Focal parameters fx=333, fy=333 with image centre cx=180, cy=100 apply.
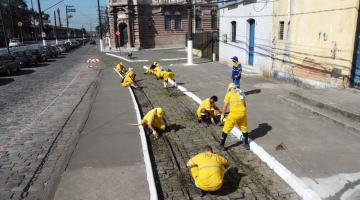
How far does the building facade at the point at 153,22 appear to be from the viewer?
5200cm

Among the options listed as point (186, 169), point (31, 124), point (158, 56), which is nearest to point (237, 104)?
point (186, 169)

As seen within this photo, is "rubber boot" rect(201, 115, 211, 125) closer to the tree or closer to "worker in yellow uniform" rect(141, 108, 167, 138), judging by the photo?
"worker in yellow uniform" rect(141, 108, 167, 138)

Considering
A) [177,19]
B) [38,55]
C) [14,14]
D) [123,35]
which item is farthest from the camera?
[14,14]

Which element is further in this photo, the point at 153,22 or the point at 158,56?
the point at 153,22

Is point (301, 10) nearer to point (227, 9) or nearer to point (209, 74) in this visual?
point (209, 74)

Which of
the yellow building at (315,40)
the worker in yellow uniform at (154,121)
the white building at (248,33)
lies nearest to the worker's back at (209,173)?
the worker in yellow uniform at (154,121)

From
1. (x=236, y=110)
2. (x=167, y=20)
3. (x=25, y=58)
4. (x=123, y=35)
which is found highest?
(x=167, y=20)

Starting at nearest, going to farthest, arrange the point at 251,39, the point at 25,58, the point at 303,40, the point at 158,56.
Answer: the point at 303,40 → the point at 251,39 → the point at 25,58 → the point at 158,56

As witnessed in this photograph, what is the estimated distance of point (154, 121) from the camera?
9.41 m

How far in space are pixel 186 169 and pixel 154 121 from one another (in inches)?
102

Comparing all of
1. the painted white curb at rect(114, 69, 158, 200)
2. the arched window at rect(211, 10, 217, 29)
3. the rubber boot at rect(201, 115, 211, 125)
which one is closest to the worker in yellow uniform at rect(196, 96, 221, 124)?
the rubber boot at rect(201, 115, 211, 125)

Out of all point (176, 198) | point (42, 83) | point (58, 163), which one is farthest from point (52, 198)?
point (42, 83)

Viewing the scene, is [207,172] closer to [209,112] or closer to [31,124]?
[209,112]

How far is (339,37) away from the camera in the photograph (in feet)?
39.3
